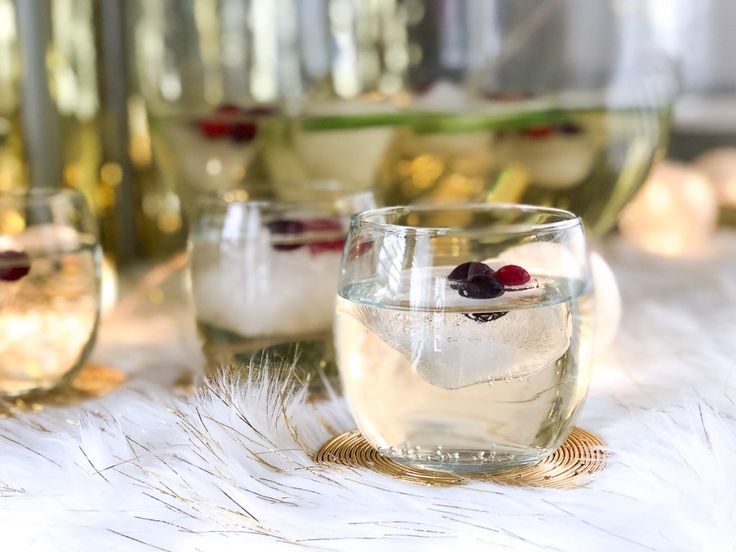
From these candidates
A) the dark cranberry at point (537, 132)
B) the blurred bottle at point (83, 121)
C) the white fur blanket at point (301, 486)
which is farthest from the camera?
the blurred bottle at point (83, 121)

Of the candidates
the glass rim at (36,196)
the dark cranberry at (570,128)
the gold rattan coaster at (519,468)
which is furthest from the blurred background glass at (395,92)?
the gold rattan coaster at (519,468)

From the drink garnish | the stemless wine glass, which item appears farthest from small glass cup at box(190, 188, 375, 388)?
the stemless wine glass

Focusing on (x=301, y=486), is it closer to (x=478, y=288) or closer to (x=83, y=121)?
(x=478, y=288)

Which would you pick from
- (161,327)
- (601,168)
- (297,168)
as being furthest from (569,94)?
(161,327)

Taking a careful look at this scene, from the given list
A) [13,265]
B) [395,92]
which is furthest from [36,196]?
[395,92]

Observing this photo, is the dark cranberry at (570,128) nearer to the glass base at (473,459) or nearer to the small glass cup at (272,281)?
the small glass cup at (272,281)

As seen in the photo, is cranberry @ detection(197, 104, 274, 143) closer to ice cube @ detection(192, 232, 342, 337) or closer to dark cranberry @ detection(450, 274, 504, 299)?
ice cube @ detection(192, 232, 342, 337)
